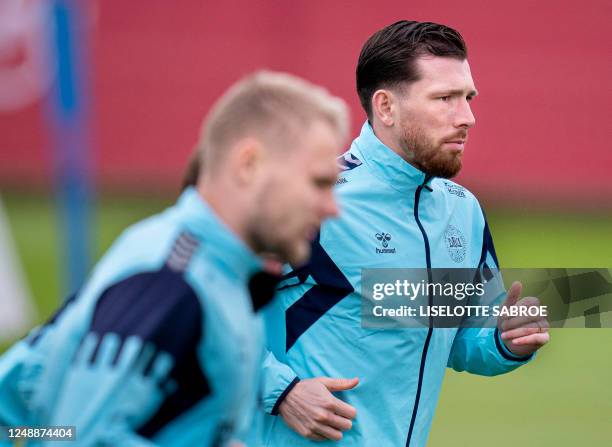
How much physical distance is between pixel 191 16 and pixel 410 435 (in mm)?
12884

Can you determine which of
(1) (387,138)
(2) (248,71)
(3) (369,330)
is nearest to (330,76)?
(2) (248,71)

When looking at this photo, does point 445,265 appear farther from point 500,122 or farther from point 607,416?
point 500,122

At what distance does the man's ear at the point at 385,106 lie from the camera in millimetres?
3637

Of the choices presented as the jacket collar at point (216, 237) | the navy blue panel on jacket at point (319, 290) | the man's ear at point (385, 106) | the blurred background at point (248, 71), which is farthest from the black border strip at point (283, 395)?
the blurred background at point (248, 71)

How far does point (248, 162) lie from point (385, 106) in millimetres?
1702

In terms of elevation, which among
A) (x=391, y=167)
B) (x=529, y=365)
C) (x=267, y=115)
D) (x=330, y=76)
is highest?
(x=267, y=115)

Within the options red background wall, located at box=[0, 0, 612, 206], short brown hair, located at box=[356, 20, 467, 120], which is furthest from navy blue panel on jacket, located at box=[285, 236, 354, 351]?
red background wall, located at box=[0, 0, 612, 206]

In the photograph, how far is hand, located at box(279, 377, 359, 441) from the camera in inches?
129

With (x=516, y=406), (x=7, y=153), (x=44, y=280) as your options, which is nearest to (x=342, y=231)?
(x=516, y=406)

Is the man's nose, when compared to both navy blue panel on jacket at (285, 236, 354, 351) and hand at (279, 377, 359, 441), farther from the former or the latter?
hand at (279, 377, 359, 441)

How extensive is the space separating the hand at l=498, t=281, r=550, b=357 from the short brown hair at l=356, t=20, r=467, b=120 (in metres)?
0.84

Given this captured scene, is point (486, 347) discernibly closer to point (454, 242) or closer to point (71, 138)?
point (454, 242)

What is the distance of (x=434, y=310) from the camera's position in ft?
11.5

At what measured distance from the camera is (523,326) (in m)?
3.35
